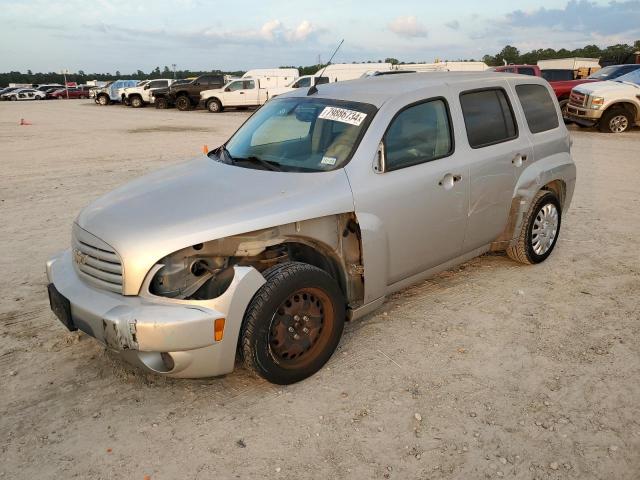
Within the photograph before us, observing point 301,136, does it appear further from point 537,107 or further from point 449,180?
point 537,107

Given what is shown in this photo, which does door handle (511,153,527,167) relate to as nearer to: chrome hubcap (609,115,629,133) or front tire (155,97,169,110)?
chrome hubcap (609,115,629,133)

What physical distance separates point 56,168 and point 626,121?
14833mm

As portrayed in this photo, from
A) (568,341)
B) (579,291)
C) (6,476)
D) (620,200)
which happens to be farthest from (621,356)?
(620,200)

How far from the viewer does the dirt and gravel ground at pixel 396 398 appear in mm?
2643

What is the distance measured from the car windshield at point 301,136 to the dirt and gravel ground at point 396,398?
1299 millimetres

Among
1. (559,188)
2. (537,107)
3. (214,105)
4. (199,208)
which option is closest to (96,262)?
(199,208)

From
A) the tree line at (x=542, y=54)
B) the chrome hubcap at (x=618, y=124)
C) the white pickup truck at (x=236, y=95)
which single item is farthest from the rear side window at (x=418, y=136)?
the tree line at (x=542, y=54)

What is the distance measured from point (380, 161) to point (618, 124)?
1465 cm

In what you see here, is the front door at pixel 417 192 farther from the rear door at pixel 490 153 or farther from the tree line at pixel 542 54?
the tree line at pixel 542 54

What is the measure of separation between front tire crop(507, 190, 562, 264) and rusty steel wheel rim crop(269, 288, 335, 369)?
2.31 metres

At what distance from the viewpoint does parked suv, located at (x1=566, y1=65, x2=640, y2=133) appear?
1490 cm

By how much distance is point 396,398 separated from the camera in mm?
3135

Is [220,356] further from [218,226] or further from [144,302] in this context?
[218,226]

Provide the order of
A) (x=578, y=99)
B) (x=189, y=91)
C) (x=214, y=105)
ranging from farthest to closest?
(x=189, y=91)
(x=214, y=105)
(x=578, y=99)
